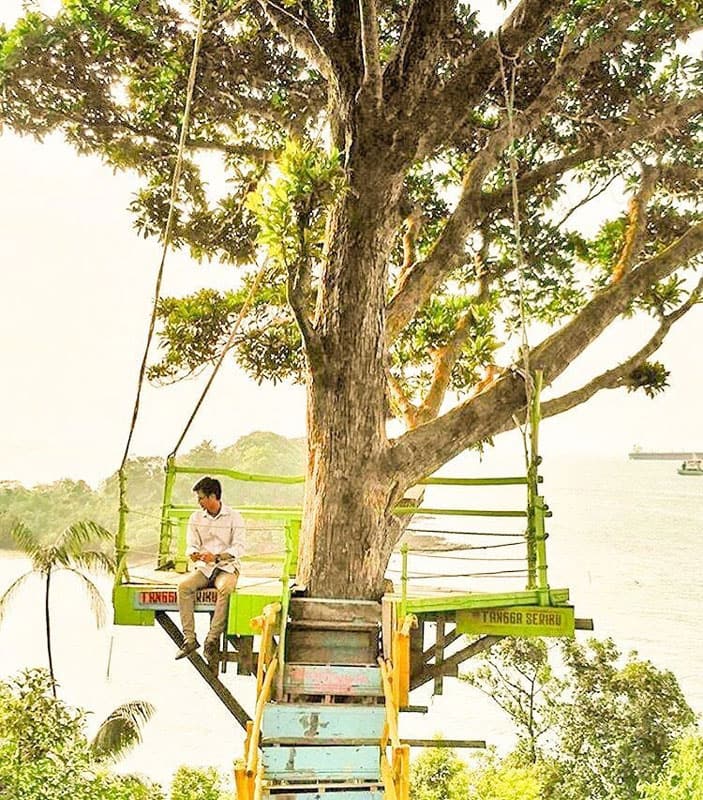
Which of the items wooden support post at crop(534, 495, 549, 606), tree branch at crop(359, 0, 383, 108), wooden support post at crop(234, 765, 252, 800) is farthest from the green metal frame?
tree branch at crop(359, 0, 383, 108)

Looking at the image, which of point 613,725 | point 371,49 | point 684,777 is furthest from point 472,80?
point 613,725

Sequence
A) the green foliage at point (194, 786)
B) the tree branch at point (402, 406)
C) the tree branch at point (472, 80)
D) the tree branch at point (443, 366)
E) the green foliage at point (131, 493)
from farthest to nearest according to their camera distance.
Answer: the green foliage at point (131, 493) < the green foliage at point (194, 786) < the tree branch at point (402, 406) < the tree branch at point (443, 366) < the tree branch at point (472, 80)

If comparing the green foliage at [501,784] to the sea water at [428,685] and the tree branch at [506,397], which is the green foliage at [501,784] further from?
the sea water at [428,685]

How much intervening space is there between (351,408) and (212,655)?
1.75 metres

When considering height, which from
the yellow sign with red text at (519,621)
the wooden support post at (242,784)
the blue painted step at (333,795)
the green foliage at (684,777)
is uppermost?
the yellow sign with red text at (519,621)

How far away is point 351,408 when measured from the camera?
5.86m

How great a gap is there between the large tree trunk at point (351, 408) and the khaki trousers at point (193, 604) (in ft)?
1.49

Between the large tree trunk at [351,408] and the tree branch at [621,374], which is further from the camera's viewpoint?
the tree branch at [621,374]

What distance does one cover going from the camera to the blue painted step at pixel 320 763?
15.5 ft

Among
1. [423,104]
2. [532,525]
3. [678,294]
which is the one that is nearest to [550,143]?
[678,294]

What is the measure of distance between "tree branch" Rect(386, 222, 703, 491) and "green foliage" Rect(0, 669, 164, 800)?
701 centimetres

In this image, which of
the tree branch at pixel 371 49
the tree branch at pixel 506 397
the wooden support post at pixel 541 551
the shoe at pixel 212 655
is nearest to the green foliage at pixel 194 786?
the shoe at pixel 212 655

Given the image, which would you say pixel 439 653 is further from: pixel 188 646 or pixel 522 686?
pixel 522 686

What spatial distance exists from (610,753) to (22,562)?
116ft
